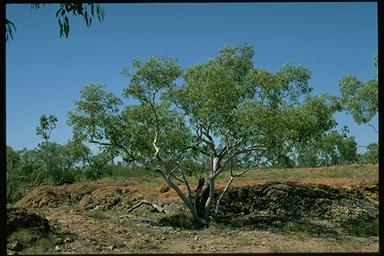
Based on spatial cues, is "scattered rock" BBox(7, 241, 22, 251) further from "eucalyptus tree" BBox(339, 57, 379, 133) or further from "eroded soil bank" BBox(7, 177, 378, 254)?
"eucalyptus tree" BBox(339, 57, 379, 133)

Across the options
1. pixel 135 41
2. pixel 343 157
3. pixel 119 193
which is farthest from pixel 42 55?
pixel 343 157

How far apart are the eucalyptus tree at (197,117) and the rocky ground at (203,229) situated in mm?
921

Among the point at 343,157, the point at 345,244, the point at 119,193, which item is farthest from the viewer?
the point at 343,157

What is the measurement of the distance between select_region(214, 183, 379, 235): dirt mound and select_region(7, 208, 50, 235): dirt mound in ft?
10.9

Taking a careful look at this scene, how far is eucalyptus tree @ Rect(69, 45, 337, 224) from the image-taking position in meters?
7.91

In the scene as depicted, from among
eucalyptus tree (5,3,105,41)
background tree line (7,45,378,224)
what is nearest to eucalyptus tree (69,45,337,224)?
background tree line (7,45,378,224)

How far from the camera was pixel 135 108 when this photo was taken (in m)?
8.23

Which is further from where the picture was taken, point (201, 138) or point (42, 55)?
point (42, 55)

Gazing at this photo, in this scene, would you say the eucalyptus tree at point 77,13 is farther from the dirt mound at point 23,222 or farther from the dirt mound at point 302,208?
the dirt mound at point 302,208

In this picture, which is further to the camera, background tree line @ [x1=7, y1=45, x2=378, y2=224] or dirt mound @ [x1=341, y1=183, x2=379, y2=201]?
dirt mound @ [x1=341, y1=183, x2=379, y2=201]

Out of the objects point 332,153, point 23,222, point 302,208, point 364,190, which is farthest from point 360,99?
point 23,222

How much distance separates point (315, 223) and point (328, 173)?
18.7 feet

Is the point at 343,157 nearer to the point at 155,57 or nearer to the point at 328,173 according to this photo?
the point at 328,173

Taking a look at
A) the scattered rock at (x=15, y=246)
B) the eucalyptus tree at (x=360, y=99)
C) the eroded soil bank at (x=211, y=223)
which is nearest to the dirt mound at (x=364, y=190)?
the eroded soil bank at (x=211, y=223)
